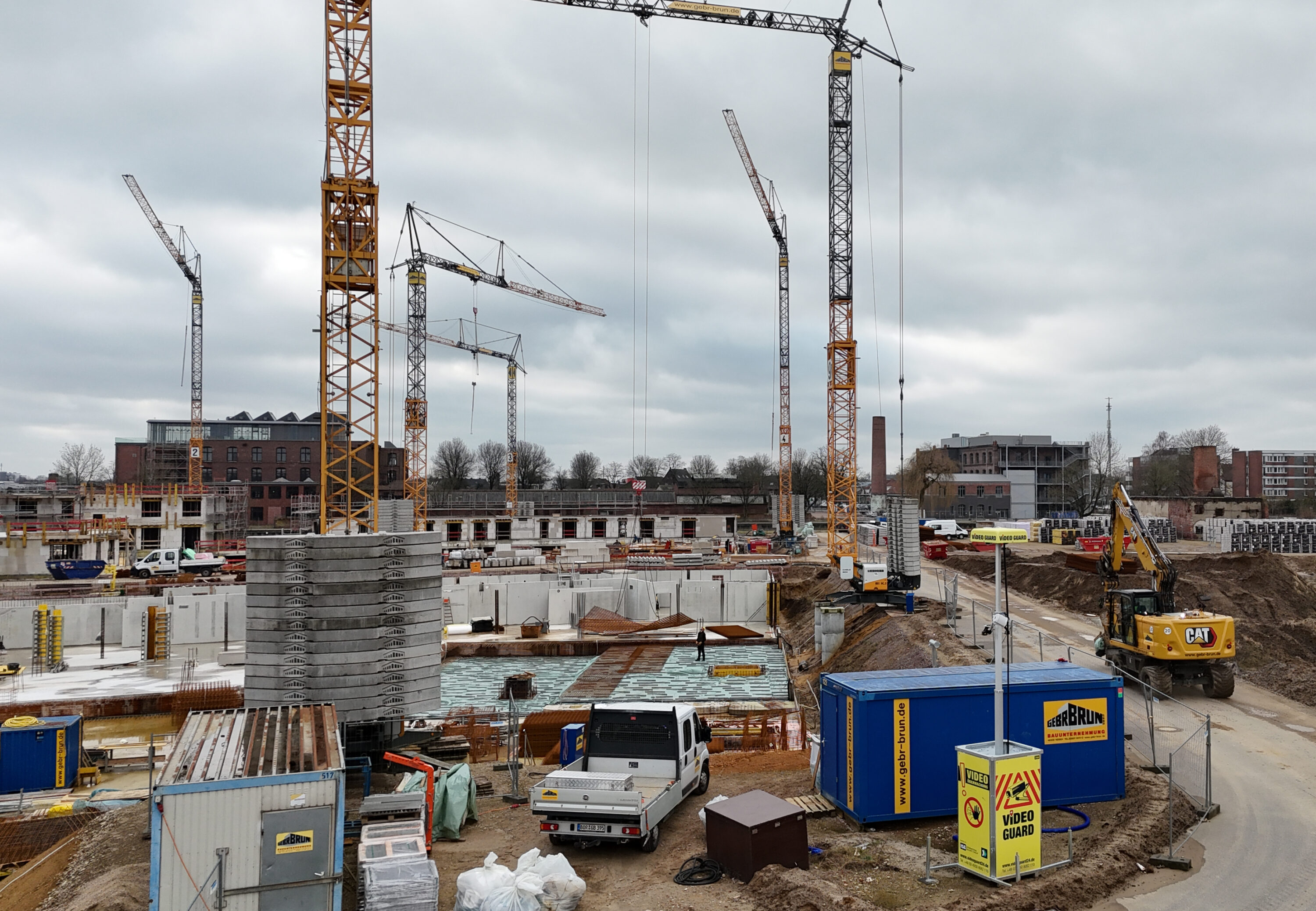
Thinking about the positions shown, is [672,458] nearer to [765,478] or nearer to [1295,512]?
[765,478]

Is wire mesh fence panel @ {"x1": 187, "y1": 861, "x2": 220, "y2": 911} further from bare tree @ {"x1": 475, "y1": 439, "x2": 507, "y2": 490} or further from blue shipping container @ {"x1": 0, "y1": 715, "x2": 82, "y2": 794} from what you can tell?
bare tree @ {"x1": 475, "y1": 439, "x2": 507, "y2": 490}

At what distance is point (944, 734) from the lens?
11.8 meters

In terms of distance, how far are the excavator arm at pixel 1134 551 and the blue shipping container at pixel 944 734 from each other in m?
9.35

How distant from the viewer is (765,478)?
12900 centimetres

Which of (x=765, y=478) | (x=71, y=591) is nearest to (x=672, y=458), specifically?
(x=765, y=478)

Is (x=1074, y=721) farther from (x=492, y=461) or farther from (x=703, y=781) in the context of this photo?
(x=492, y=461)

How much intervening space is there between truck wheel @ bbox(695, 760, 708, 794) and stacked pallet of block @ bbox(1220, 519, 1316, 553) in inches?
1968

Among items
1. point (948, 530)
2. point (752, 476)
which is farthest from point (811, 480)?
point (948, 530)

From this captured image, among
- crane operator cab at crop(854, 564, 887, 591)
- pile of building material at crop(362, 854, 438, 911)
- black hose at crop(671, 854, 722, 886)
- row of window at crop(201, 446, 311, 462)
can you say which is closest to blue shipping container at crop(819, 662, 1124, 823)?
black hose at crop(671, 854, 722, 886)

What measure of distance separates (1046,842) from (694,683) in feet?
67.9

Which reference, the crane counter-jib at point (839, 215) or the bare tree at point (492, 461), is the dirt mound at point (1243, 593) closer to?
the crane counter-jib at point (839, 215)

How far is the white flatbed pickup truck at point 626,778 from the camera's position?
434 inches

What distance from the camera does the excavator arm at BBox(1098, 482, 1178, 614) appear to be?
20.5 meters

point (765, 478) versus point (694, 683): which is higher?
point (765, 478)
